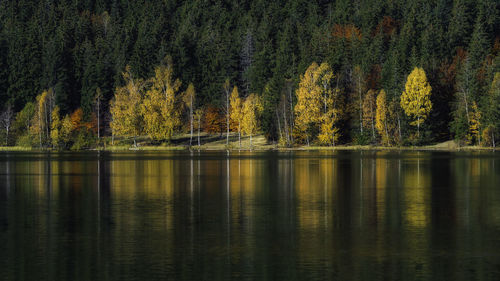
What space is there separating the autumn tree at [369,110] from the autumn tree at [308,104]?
8.21 m

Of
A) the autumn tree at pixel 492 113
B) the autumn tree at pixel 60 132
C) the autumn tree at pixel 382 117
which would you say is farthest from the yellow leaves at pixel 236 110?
the autumn tree at pixel 492 113

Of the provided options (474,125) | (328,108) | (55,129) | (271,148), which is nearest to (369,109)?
(328,108)

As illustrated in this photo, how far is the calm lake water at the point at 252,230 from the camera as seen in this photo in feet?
69.9

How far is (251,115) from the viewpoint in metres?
148

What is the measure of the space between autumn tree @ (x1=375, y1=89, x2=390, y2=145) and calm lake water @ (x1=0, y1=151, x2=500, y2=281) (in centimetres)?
7904

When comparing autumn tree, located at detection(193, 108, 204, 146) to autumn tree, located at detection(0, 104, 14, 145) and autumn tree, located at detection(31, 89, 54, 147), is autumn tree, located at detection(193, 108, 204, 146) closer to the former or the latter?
autumn tree, located at detection(31, 89, 54, 147)

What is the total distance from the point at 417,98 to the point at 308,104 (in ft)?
66.0

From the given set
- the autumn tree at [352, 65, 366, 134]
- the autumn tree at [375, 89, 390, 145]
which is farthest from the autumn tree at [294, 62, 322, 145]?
the autumn tree at [375, 89, 390, 145]

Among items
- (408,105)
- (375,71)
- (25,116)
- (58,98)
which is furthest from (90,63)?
(408,105)

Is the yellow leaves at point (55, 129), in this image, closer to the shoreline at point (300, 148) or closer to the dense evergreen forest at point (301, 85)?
the dense evergreen forest at point (301, 85)

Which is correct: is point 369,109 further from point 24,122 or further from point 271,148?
point 24,122

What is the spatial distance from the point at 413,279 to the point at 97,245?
10838mm

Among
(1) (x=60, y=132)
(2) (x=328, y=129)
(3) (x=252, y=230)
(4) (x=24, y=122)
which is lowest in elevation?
(3) (x=252, y=230)

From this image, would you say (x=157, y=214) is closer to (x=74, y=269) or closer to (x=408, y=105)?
(x=74, y=269)
